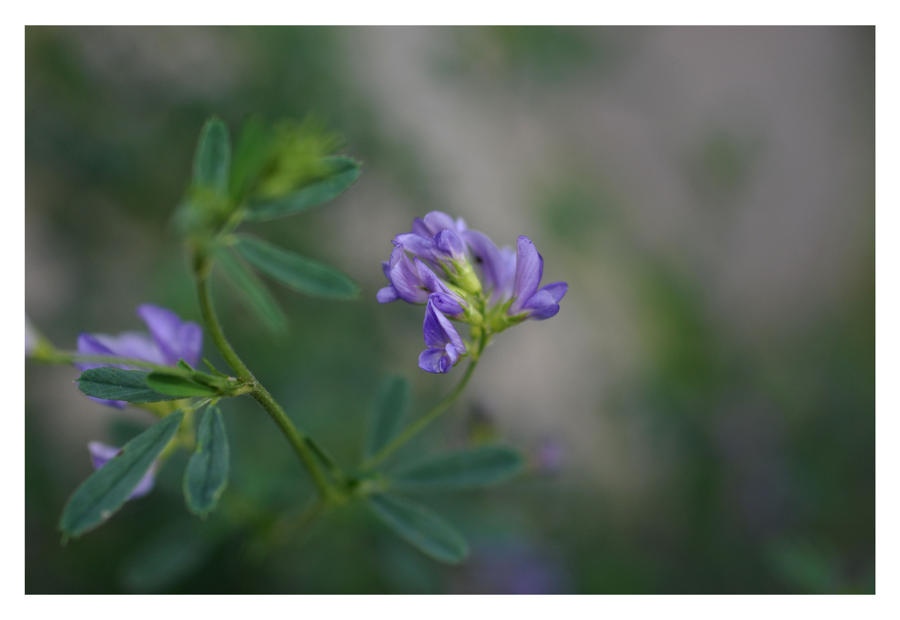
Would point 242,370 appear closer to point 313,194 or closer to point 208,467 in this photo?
point 208,467

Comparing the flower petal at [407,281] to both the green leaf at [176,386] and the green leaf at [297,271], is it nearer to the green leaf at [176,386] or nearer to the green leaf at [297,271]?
the green leaf at [297,271]

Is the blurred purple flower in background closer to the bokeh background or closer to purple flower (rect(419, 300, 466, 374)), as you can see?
the bokeh background

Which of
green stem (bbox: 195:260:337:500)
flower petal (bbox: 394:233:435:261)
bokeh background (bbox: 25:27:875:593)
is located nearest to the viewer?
green stem (bbox: 195:260:337:500)

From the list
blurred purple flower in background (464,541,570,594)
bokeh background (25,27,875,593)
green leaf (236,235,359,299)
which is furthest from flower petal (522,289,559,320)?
blurred purple flower in background (464,541,570,594)

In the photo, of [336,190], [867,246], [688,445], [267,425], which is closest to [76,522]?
[336,190]

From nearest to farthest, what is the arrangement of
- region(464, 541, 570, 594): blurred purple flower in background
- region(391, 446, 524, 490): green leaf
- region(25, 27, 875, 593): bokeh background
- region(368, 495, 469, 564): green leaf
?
region(368, 495, 469, 564): green leaf
region(391, 446, 524, 490): green leaf
region(25, 27, 875, 593): bokeh background
region(464, 541, 570, 594): blurred purple flower in background

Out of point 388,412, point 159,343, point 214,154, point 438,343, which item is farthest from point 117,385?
point 388,412
